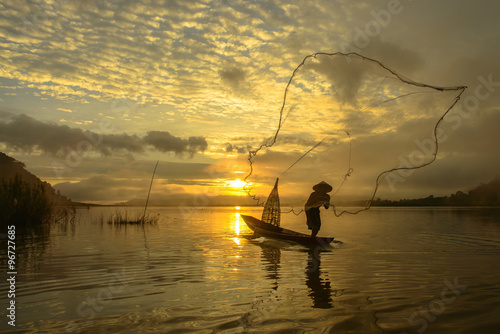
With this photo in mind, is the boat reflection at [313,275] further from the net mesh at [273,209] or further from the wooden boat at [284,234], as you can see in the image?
the net mesh at [273,209]

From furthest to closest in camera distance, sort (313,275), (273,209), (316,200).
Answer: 1. (273,209)
2. (316,200)
3. (313,275)

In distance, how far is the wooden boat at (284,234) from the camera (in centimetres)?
1642

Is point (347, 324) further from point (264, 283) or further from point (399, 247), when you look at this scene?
point (399, 247)

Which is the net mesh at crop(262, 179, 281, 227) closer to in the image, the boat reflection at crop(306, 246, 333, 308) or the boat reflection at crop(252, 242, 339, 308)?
the boat reflection at crop(252, 242, 339, 308)

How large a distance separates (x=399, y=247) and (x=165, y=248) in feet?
34.9

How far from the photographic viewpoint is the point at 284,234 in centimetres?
1858

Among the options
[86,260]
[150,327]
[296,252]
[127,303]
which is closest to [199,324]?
[150,327]

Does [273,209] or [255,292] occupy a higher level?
[273,209]

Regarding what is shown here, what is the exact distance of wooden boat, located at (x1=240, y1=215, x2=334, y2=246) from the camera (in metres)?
16.4

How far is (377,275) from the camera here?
971cm

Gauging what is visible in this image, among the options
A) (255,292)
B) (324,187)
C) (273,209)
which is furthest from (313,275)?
(273,209)

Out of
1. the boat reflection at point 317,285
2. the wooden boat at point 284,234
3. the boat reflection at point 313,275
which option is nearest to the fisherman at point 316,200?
the wooden boat at point 284,234

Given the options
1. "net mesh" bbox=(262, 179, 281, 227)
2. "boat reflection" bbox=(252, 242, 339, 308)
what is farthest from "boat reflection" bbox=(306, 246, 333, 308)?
"net mesh" bbox=(262, 179, 281, 227)

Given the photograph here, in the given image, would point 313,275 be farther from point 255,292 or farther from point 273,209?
point 273,209
